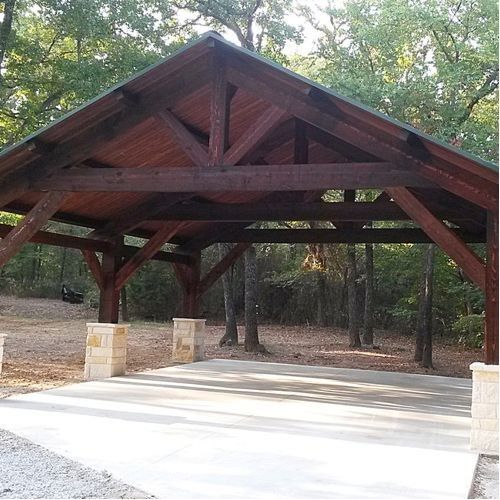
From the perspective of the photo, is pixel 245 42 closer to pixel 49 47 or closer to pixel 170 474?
pixel 49 47

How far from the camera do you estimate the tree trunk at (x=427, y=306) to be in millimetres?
13523

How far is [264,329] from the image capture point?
2266cm

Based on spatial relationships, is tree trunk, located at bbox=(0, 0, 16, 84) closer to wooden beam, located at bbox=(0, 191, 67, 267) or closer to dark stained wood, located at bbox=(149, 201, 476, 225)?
dark stained wood, located at bbox=(149, 201, 476, 225)

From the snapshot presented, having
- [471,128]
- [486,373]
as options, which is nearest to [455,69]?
[471,128]

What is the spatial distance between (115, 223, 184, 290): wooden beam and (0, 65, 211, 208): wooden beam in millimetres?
2204

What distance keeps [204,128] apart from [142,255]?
7.51 ft

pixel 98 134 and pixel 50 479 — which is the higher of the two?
pixel 98 134

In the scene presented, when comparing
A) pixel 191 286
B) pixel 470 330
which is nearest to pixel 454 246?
pixel 191 286

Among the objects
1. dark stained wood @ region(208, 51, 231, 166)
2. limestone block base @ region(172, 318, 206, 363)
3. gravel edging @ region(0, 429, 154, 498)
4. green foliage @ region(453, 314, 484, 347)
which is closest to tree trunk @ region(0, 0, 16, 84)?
limestone block base @ region(172, 318, 206, 363)

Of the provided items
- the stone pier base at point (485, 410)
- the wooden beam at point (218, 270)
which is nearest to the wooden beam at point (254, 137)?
the stone pier base at point (485, 410)

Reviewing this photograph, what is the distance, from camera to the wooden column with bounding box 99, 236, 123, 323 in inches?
368

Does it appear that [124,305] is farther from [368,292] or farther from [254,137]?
[254,137]

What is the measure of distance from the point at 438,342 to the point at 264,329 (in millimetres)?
6176

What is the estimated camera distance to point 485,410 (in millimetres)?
5375
